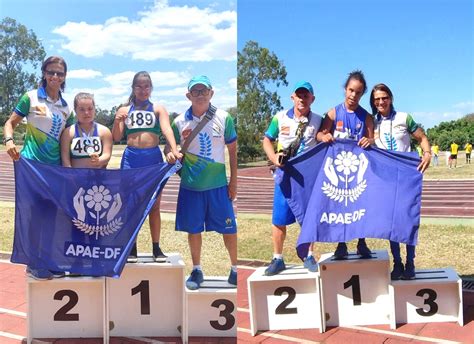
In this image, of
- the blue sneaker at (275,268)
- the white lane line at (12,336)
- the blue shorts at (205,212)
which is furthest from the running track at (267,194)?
the white lane line at (12,336)

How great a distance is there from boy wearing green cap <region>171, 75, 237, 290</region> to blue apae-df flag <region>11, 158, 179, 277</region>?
166mm

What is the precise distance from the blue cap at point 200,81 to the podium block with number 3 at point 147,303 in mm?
1062

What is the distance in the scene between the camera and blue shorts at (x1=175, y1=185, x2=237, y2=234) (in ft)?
10.1

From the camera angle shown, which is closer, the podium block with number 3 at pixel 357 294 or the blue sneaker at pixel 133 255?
the blue sneaker at pixel 133 255

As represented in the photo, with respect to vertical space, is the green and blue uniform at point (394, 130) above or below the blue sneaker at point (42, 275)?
above

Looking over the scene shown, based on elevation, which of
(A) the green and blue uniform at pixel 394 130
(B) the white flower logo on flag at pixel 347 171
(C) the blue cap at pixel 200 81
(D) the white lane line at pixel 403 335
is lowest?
(D) the white lane line at pixel 403 335

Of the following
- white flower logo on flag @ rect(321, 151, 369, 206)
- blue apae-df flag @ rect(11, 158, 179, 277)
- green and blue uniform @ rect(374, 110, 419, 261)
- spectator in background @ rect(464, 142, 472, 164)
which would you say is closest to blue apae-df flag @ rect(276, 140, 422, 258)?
white flower logo on flag @ rect(321, 151, 369, 206)

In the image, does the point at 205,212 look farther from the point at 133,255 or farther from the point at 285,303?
the point at 285,303

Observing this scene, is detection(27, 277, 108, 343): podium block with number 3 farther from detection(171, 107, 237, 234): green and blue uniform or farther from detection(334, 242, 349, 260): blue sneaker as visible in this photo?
detection(334, 242, 349, 260): blue sneaker

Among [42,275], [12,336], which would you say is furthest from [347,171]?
[12,336]

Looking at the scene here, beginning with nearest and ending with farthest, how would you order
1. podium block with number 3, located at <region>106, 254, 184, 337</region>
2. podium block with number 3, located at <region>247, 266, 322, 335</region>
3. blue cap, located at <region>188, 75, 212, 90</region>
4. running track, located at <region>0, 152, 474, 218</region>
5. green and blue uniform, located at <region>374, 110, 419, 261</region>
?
blue cap, located at <region>188, 75, 212, 90</region>
podium block with number 3, located at <region>106, 254, 184, 337</region>
podium block with number 3, located at <region>247, 266, 322, 335</region>
green and blue uniform, located at <region>374, 110, 419, 261</region>
running track, located at <region>0, 152, 474, 218</region>

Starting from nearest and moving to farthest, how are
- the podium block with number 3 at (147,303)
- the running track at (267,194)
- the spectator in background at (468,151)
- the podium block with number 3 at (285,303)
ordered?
the podium block with number 3 at (147,303) < the podium block with number 3 at (285,303) < the running track at (267,194) < the spectator in background at (468,151)

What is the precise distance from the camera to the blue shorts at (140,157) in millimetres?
3084

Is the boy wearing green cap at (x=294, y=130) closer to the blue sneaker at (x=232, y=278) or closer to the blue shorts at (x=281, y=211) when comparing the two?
the blue shorts at (x=281, y=211)
